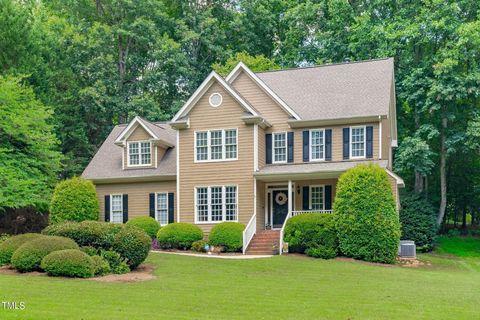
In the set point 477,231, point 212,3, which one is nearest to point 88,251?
point 477,231

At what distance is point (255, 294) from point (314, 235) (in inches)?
373

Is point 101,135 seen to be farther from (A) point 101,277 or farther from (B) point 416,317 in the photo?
(B) point 416,317

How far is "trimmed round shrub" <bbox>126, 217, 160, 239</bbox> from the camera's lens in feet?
95.6

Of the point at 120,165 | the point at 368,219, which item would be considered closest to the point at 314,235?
the point at 368,219

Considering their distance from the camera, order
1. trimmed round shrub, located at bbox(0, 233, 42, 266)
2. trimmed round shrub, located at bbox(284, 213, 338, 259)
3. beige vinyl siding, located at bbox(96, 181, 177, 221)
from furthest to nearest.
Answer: beige vinyl siding, located at bbox(96, 181, 177, 221) → trimmed round shrub, located at bbox(284, 213, 338, 259) → trimmed round shrub, located at bbox(0, 233, 42, 266)

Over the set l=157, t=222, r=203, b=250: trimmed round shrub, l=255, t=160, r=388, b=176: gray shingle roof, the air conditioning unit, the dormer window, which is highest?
the dormer window

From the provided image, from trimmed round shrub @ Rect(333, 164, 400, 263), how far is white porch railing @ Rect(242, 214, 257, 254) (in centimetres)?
421

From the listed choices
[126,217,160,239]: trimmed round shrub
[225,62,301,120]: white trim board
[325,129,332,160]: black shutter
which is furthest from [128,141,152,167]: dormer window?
[325,129,332,160]: black shutter

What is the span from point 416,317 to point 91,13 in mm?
41498

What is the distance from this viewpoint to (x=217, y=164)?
1142 inches

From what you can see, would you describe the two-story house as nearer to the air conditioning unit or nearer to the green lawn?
the air conditioning unit

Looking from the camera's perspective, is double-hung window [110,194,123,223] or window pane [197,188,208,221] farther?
double-hung window [110,194,123,223]

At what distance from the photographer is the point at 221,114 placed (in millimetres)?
29031

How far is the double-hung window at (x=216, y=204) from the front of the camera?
94.2ft
